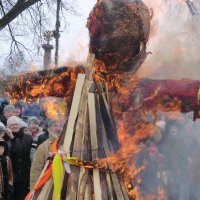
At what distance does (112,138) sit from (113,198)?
0.45 metres

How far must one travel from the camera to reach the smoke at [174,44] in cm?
378

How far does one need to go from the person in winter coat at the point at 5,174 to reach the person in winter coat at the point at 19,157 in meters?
0.19

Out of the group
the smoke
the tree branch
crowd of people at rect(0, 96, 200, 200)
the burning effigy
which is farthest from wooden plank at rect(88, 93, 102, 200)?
the tree branch

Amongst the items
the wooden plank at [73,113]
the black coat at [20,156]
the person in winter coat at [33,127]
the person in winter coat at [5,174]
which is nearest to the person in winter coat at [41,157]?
the wooden plank at [73,113]

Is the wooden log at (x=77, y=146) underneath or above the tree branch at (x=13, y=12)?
underneath

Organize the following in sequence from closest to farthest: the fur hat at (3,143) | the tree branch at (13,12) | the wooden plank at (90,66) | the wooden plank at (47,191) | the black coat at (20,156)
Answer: the wooden plank at (47,191) → the wooden plank at (90,66) → the fur hat at (3,143) → the black coat at (20,156) → the tree branch at (13,12)

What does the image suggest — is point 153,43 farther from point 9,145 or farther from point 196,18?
point 9,145

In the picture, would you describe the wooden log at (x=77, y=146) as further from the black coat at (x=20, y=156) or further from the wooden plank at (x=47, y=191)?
the black coat at (x=20, y=156)

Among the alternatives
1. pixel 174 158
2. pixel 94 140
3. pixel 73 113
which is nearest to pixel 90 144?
pixel 94 140

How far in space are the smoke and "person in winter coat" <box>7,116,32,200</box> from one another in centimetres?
284

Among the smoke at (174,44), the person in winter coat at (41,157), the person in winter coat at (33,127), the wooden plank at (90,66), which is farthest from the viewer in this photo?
the person in winter coat at (33,127)

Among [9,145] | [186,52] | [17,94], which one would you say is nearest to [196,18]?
[186,52]

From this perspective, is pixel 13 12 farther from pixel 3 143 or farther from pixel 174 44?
pixel 174 44

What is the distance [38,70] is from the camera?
3.91 m
